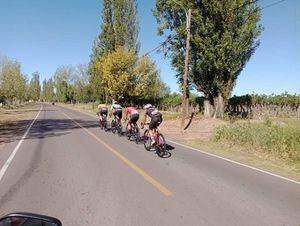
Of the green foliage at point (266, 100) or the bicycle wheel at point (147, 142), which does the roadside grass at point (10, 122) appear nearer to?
the bicycle wheel at point (147, 142)

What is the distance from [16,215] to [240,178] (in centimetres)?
882

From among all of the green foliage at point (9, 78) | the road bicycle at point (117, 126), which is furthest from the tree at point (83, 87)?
the road bicycle at point (117, 126)

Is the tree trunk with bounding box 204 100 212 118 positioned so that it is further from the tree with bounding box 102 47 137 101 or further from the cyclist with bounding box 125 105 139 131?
the tree with bounding box 102 47 137 101

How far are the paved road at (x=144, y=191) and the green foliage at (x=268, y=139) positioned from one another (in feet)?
9.76

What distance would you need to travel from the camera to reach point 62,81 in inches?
5428

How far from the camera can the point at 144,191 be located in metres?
8.90

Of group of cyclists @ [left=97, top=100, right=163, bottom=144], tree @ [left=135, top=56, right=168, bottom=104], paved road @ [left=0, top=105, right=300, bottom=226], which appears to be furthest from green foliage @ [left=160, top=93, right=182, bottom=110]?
paved road @ [left=0, top=105, right=300, bottom=226]

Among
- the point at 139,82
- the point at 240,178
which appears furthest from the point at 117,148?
the point at 139,82

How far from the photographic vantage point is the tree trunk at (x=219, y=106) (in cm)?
3071

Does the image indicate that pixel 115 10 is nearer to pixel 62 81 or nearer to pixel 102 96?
pixel 102 96

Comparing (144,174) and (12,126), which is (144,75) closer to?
(12,126)

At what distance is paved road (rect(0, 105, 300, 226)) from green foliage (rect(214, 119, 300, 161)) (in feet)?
9.76

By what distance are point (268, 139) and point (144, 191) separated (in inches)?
368

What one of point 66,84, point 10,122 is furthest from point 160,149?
point 66,84
